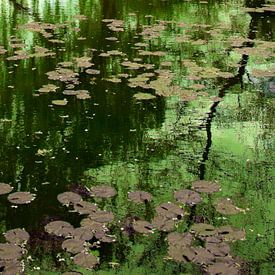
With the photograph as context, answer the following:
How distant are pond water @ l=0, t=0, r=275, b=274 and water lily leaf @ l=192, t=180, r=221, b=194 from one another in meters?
0.01

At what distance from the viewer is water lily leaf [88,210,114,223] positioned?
2.86 meters

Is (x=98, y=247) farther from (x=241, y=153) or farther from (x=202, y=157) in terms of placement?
(x=241, y=153)

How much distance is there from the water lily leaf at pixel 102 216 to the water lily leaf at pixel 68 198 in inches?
7.5

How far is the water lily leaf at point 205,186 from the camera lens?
3268 millimetres

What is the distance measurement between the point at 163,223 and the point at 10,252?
872 mm

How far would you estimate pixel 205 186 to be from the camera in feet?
10.9

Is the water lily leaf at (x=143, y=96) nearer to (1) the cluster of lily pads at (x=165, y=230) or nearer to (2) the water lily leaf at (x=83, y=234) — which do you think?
(1) the cluster of lily pads at (x=165, y=230)

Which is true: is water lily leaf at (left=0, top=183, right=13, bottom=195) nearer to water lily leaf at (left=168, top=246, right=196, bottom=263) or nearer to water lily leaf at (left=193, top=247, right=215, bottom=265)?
water lily leaf at (left=168, top=246, right=196, bottom=263)

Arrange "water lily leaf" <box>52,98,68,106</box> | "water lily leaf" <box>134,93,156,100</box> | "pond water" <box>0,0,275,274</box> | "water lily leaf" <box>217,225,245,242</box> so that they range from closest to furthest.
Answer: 1. "pond water" <box>0,0,275,274</box>
2. "water lily leaf" <box>217,225,245,242</box>
3. "water lily leaf" <box>52,98,68,106</box>
4. "water lily leaf" <box>134,93,156,100</box>

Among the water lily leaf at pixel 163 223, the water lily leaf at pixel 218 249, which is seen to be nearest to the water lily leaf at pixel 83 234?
the water lily leaf at pixel 163 223

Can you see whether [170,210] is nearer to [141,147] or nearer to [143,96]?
[141,147]

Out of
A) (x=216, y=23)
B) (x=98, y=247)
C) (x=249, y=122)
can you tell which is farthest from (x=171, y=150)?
(x=216, y=23)

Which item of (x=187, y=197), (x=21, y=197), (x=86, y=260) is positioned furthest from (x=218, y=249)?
(x=21, y=197)

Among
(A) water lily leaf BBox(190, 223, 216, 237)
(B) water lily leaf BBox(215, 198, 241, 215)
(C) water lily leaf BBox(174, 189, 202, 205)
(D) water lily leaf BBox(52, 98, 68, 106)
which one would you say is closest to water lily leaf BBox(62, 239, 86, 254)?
(A) water lily leaf BBox(190, 223, 216, 237)
